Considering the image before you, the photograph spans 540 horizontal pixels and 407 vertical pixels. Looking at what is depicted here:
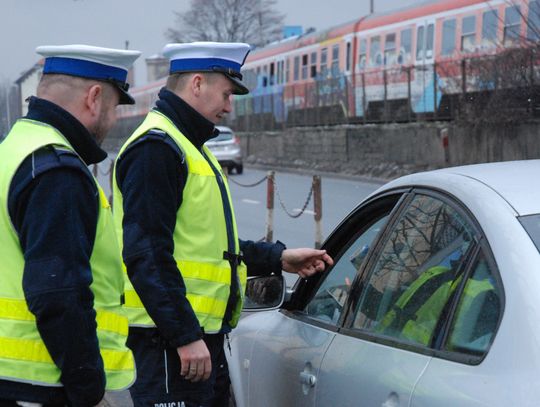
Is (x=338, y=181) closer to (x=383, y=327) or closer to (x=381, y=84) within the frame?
(x=381, y=84)

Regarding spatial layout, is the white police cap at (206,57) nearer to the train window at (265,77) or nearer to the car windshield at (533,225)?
the car windshield at (533,225)

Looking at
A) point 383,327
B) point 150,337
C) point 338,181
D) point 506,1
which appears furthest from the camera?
point 338,181

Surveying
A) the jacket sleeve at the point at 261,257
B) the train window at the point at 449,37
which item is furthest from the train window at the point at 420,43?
the jacket sleeve at the point at 261,257

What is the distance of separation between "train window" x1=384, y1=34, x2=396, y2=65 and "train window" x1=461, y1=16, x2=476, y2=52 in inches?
174

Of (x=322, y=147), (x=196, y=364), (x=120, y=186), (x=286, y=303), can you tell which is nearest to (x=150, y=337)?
(x=196, y=364)

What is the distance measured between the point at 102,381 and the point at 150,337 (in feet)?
3.10

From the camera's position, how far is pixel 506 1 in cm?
2384

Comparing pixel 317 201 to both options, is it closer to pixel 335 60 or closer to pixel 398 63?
pixel 398 63

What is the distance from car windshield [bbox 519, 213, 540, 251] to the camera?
9.42ft

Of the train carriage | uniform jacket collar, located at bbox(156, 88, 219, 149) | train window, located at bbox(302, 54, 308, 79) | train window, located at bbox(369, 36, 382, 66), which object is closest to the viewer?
uniform jacket collar, located at bbox(156, 88, 219, 149)

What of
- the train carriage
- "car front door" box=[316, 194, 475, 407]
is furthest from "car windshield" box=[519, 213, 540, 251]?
the train carriage

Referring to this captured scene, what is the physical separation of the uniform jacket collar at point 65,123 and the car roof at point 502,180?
104 centimetres

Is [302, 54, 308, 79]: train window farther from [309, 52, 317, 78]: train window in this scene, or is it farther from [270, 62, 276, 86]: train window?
[270, 62, 276, 86]: train window

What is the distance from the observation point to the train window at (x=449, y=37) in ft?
87.4
